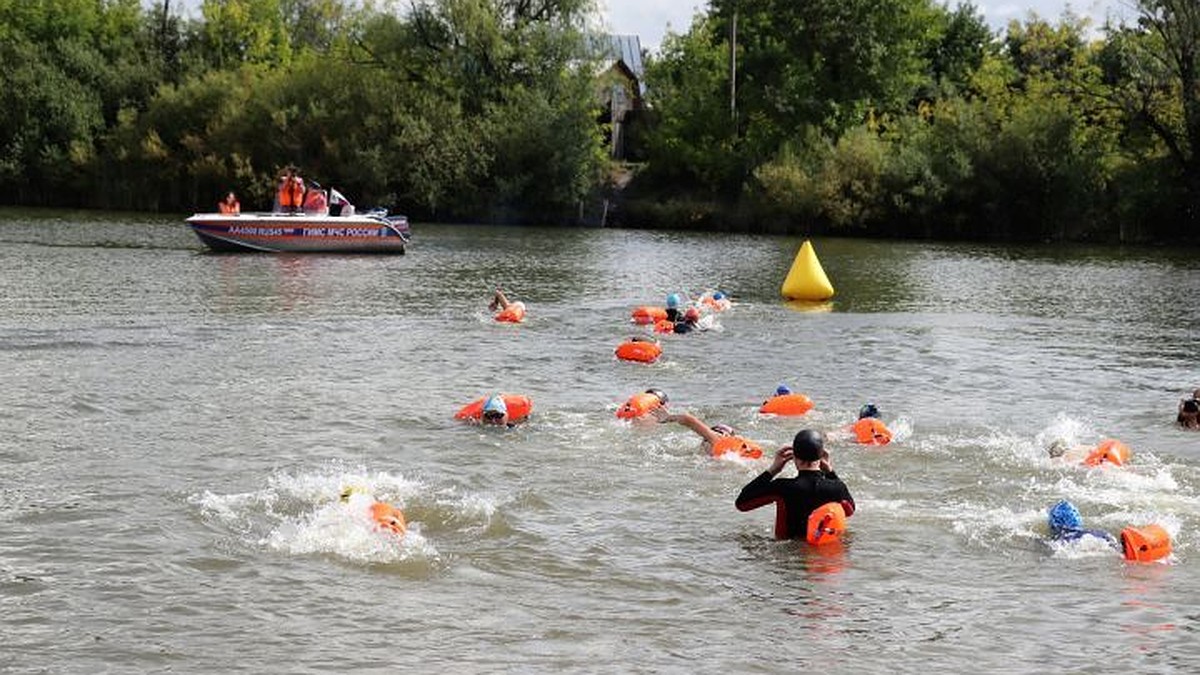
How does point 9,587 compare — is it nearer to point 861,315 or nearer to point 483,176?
point 861,315

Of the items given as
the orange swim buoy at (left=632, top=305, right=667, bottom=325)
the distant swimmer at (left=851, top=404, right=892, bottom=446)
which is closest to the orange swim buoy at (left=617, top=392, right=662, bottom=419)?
the distant swimmer at (left=851, top=404, right=892, bottom=446)

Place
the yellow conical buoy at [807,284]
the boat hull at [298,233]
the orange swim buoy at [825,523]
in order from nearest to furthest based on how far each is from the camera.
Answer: the orange swim buoy at [825,523] → the yellow conical buoy at [807,284] → the boat hull at [298,233]

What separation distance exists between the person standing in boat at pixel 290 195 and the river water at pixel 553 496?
12472 millimetres

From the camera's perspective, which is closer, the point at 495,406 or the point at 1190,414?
the point at 495,406

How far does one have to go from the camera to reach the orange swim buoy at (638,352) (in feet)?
65.8

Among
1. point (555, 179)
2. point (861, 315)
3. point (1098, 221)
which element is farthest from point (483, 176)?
point (861, 315)

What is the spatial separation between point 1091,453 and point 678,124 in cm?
5124

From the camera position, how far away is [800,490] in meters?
10.9

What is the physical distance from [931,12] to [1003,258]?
21.1 m

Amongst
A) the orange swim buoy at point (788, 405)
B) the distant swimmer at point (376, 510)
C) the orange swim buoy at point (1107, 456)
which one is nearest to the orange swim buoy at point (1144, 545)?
the orange swim buoy at point (1107, 456)

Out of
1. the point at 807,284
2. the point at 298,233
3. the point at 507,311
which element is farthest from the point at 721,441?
the point at 298,233

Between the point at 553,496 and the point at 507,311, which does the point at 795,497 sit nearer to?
the point at 553,496

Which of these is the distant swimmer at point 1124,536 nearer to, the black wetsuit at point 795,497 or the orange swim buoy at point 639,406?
the black wetsuit at point 795,497

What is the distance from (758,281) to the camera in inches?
1356
